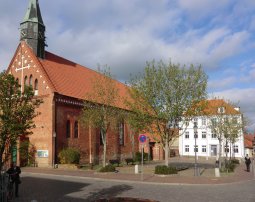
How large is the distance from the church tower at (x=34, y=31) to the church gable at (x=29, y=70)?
99 cm

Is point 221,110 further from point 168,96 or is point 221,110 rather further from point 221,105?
point 168,96

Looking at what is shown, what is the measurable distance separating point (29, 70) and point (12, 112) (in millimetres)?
24244

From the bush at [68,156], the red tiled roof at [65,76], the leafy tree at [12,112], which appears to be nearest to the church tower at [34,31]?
the red tiled roof at [65,76]

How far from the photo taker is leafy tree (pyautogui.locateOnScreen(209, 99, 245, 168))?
32.1m

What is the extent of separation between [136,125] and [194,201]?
1381 centimetres

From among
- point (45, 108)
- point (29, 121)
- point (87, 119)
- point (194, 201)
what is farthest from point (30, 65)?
point (194, 201)

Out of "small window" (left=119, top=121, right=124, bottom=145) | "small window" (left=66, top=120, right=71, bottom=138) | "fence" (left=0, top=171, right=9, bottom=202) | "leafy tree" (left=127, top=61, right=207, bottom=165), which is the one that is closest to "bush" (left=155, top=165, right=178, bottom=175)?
"leafy tree" (left=127, top=61, right=207, bottom=165)

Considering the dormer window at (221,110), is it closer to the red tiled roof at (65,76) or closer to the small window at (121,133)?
the red tiled roof at (65,76)

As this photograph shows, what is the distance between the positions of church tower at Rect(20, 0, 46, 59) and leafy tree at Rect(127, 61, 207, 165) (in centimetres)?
1624

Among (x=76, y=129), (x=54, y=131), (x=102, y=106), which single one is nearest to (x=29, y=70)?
(x=54, y=131)

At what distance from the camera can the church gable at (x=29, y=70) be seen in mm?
32906

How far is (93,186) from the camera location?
721 inches

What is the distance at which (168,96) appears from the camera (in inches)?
1004

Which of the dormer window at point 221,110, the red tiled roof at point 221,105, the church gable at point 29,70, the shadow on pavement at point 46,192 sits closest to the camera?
the shadow on pavement at point 46,192
